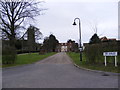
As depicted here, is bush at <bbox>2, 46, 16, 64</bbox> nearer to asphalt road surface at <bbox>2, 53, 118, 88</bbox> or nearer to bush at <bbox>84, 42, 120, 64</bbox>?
asphalt road surface at <bbox>2, 53, 118, 88</bbox>

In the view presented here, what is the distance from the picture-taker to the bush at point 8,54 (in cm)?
1870

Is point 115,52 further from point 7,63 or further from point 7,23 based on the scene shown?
point 7,23

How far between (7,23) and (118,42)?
60.1 feet

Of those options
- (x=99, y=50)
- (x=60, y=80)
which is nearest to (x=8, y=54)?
(x=99, y=50)

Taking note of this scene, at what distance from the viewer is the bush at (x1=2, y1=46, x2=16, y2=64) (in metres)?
18.7

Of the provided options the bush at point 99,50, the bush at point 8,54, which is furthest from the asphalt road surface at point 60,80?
the bush at point 8,54

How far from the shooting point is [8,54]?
18.8 metres

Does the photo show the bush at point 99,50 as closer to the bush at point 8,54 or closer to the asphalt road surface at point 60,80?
the asphalt road surface at point 60,80

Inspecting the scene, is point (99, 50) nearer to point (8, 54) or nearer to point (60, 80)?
point (60, 80)

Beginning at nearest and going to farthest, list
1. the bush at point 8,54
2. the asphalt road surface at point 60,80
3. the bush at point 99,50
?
the asphalt road surface at point 60,80 → the bush at point 99,50 → the bush at point 8,54

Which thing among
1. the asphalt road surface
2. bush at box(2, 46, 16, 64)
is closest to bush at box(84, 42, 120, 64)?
the asphalt road surface

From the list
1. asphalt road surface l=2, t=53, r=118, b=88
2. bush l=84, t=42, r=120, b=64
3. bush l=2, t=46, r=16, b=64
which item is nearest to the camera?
asphalt road surface l=2, t=53, r=118, b=88

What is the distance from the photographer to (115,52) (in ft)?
43.6

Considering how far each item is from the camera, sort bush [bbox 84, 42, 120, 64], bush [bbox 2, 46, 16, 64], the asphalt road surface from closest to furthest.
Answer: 1. the asphalt road surface
2. bush [bbox 84, 42, 120, 64]
3. bush [bbox 2, 46, 16, 64]
